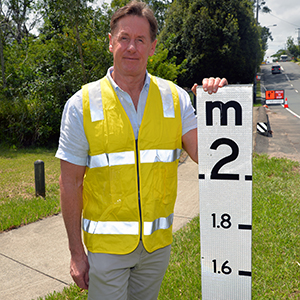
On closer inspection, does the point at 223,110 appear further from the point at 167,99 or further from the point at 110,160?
the point at 110,160

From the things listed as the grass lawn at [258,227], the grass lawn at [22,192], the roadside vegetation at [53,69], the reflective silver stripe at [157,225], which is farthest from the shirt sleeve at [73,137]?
the roadside vegetation at [53,69]

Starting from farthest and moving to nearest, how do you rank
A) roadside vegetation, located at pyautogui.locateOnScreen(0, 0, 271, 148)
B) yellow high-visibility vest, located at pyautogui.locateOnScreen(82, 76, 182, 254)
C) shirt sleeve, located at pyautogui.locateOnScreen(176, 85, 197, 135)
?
roadside vegetation, located at pyautogui.locateOnScreen(0, 0, 271, 148), shirt sleeve, located at pyautogui.locateOnScreen(176, 85, 197, 135), yellow high-visibility vest, located at pyautogui.locateOnScreen(82, 76, 182, 254)

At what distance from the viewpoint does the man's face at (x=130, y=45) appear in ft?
6.60

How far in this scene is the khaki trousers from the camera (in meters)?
1.91

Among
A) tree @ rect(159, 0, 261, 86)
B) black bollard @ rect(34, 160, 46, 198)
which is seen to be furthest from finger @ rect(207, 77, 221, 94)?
tree @ rect(159, 0, 261, 86)

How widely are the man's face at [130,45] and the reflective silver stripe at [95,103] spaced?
0.61 ft

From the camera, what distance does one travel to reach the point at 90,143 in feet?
6.31

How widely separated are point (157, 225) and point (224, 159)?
0.57 metres

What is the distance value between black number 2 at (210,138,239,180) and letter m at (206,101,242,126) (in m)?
0.10

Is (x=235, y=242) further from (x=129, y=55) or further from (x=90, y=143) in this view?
(x=129, y=55)

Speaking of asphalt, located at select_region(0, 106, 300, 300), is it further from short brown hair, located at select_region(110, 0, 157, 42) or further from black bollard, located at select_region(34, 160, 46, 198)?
short brown hair, located at select_region(110, 0, 157, 42)

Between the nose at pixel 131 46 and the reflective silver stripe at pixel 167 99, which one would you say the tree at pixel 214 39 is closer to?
the reflective silver stripe at pixel 167 99

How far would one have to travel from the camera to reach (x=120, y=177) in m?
1.94

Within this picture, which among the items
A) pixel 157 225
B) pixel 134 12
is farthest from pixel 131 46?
pixel 157 225
